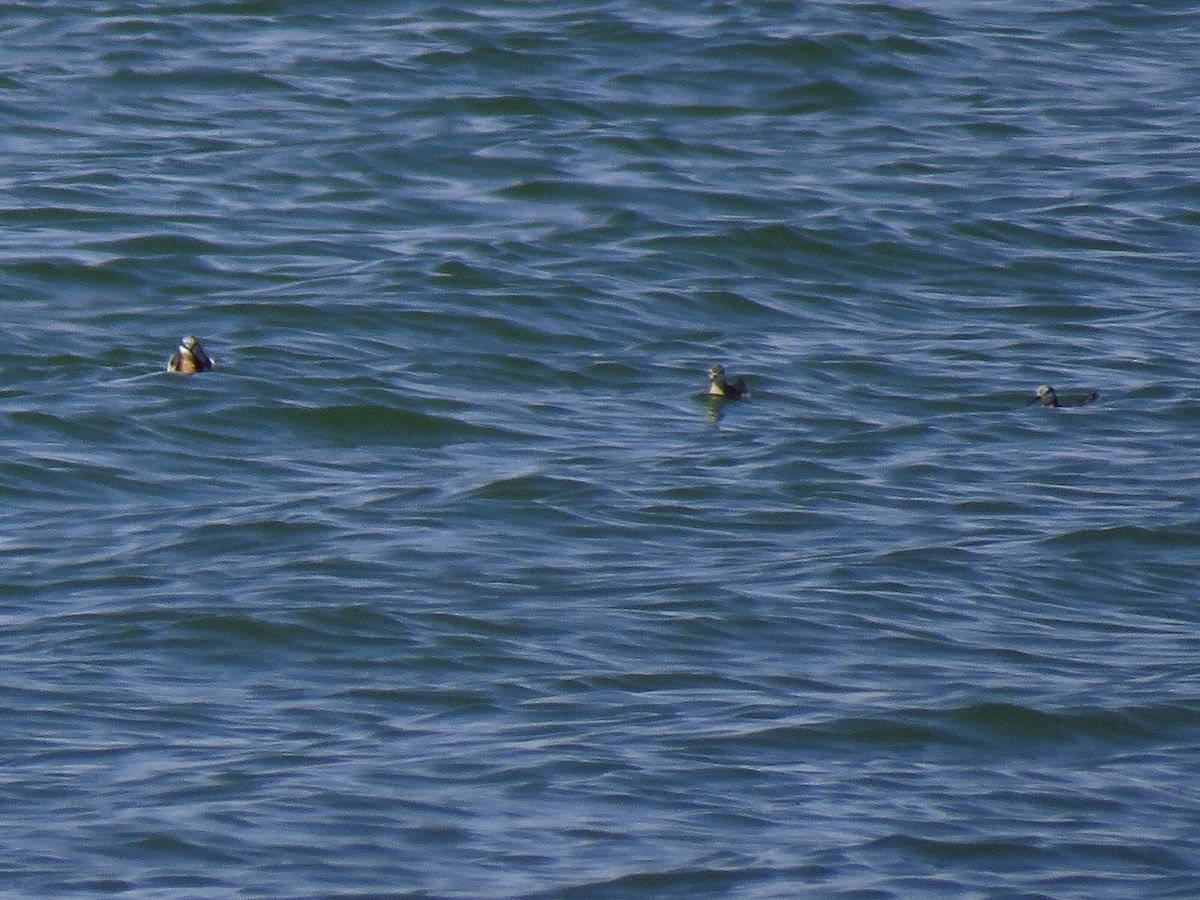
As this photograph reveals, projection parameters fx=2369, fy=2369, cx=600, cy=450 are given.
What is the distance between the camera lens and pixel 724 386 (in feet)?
40.3

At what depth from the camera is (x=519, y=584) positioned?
979 cm

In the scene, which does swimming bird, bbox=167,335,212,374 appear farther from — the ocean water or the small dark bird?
the small dark bird

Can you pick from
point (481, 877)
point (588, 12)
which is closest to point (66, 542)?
point (481, 877)

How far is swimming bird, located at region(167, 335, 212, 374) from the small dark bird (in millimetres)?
2665

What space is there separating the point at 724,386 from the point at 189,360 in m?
2.80

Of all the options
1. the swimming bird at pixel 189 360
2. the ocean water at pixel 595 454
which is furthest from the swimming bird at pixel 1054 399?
the swimming bird at pixel 189 360

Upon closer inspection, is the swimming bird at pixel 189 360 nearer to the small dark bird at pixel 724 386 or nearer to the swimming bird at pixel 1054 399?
the small dark bird at pixel 724 386

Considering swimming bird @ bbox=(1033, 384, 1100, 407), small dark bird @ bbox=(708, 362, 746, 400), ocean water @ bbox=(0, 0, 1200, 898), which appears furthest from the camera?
swimming bird @ bbox=(1033, 384, 1100, 407)

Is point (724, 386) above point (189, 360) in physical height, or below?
below

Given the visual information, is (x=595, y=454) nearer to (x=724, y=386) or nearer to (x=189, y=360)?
(x=724, y=386)

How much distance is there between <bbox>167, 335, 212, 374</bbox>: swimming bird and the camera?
12406 mm

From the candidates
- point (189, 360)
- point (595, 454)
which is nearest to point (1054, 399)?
point (595, 454)

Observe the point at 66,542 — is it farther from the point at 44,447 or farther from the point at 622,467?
the point at 622,467

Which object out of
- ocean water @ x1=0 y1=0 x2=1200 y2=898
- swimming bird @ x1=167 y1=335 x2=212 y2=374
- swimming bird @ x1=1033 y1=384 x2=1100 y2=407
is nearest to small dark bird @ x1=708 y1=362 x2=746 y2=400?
ocean water @ x1=0 y1=0 x2=1200 y2=898
